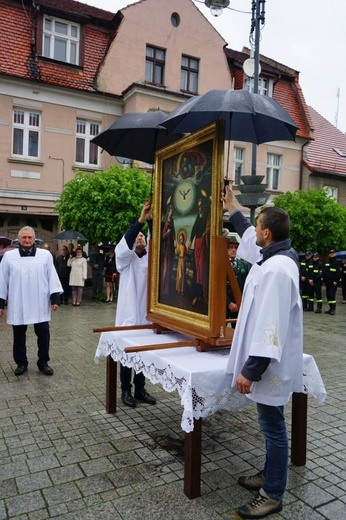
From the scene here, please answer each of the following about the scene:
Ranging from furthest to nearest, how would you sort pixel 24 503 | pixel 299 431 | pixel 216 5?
pixel 216 5, pixel 299 431, pixel 24 503

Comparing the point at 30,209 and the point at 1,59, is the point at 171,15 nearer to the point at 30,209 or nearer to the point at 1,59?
the point at 1,59

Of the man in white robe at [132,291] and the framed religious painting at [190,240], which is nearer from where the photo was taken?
the framed religious painting at [190,240]

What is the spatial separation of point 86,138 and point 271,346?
16.4m

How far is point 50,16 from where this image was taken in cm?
1692

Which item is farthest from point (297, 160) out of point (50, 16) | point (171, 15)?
point (50, 16)

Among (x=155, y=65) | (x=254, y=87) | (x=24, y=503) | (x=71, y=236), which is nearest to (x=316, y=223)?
(x=254, y=87)

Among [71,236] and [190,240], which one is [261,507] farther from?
[71,236]

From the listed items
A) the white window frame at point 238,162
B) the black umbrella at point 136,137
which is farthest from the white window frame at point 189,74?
the black umbrella at point 136,137

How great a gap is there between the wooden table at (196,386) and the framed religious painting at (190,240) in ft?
0.93

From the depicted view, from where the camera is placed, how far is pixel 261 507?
9.86 ft

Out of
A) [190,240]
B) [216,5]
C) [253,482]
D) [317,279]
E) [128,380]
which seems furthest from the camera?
[317,279]

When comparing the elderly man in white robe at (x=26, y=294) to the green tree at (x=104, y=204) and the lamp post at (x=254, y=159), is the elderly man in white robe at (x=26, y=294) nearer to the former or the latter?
the lamp post at (x=254, y=159)

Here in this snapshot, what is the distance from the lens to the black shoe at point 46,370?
20.6ft

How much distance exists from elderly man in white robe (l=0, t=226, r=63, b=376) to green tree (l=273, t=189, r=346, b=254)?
464 inches
